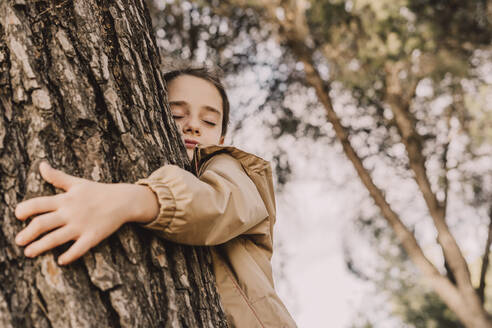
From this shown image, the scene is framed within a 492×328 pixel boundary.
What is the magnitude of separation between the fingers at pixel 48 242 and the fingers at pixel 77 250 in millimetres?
25

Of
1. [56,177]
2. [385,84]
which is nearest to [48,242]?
[56,177]

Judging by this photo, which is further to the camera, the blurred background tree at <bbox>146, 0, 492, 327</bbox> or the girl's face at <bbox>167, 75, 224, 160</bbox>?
the blurred background tree at <bbox>146, 0, 492, 327</bbox>

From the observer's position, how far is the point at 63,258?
0.95 meters

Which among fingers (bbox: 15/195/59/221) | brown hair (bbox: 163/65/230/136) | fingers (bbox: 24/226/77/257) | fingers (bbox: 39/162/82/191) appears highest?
brown hair (bbox: 163/65/230/136)

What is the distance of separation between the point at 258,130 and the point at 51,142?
571cm

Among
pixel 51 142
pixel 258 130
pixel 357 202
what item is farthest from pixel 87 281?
pixel 357 202

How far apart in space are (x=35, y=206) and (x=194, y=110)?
116 centimetres

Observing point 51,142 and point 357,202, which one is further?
point 357,202

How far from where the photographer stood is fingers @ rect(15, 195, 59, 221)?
0.94m

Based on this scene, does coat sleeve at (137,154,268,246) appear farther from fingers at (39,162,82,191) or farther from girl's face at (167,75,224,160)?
girl's face at (167,75,224,160)

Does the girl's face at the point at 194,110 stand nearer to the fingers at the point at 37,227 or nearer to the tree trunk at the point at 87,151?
the tree trunk at the point at 87,151

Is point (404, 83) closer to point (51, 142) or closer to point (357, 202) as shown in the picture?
point (357, 202)

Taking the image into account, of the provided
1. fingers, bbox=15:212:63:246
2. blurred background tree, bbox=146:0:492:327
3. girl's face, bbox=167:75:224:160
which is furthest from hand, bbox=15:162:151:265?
blurred background tree, bbox=146:0:492:327

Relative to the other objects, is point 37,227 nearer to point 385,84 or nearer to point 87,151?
point 87,151
